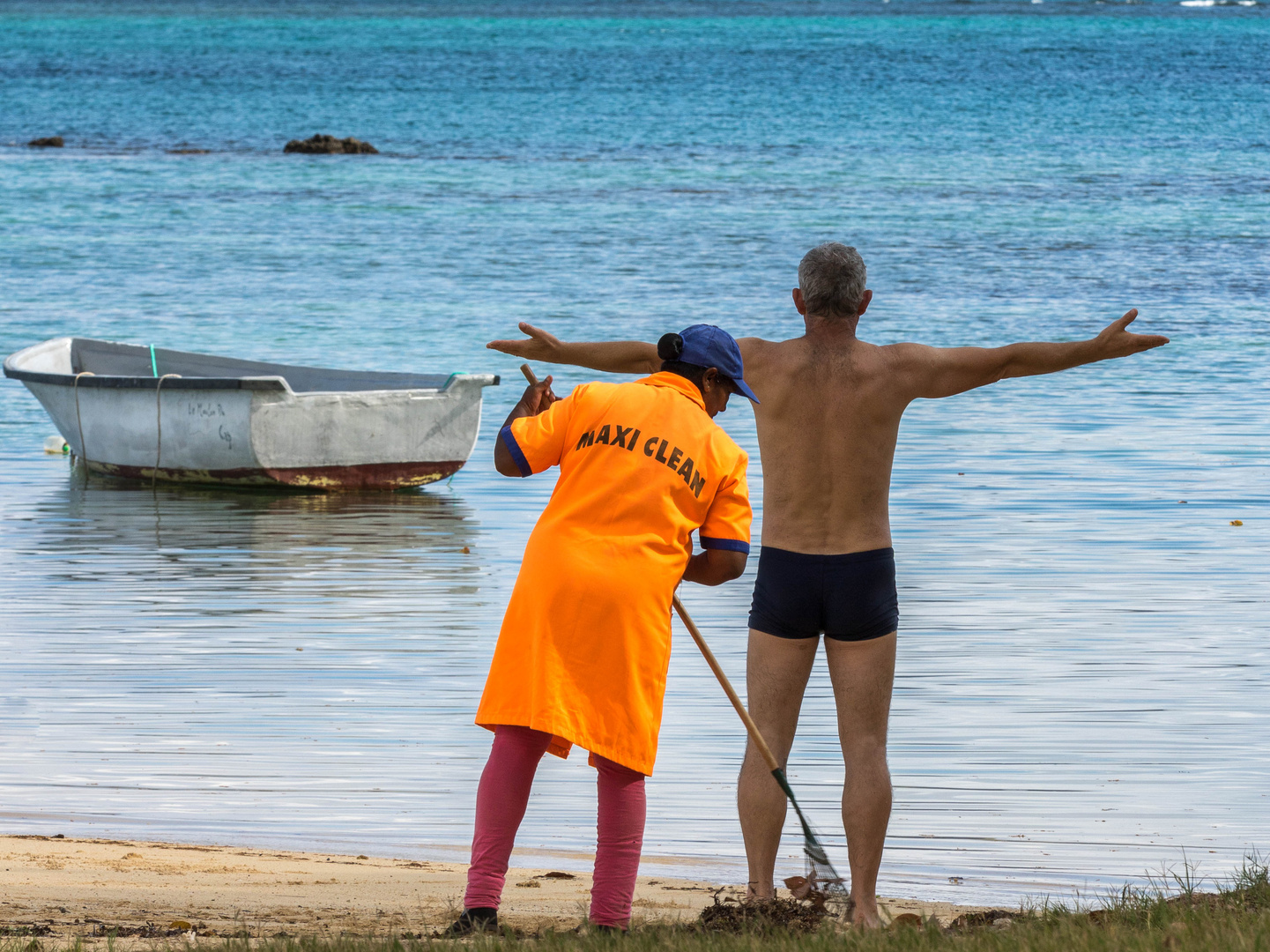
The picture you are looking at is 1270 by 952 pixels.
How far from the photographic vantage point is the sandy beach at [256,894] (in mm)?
5070

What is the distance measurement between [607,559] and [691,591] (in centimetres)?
578

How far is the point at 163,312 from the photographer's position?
24344mm

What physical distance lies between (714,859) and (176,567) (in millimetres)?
6014

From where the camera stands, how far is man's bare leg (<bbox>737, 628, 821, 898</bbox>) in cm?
499

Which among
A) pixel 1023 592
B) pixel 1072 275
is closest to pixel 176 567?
pixel 1023 592

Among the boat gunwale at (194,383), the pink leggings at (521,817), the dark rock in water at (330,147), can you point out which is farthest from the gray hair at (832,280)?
the dark rock in water at (330,147)

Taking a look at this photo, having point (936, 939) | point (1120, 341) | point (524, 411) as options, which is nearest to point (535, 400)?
point (524, 411)

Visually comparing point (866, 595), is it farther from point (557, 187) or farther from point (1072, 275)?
point (557, 187)

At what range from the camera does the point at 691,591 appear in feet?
34.0

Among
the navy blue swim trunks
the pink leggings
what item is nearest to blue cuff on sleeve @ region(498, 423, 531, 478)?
the navy blue swim trunks

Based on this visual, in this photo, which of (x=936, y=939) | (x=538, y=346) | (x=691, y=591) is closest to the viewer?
(x=936, y=939)

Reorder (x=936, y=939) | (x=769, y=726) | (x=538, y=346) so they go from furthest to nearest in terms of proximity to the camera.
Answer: (x=538, y=346) < (x=769, y=726) < (x=936, y=939)

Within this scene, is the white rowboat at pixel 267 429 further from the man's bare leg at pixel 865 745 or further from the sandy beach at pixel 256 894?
the man's bare leg at pixel 865 745

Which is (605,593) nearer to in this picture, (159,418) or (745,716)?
(745,716)
